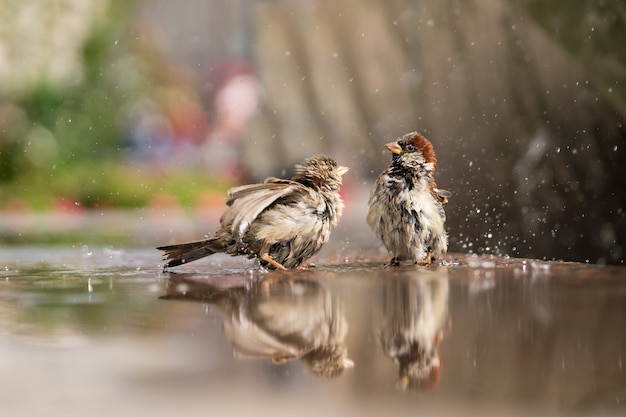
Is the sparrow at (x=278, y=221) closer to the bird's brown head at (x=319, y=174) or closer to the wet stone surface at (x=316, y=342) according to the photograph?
the bird's brown head at (x=319, y=174)

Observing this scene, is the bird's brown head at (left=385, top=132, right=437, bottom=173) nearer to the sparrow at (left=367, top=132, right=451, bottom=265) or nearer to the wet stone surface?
the sparrow at (left=367, top=132, right=451, bottom=265)

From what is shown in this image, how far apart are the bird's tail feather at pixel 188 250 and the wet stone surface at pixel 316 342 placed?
3.4 inches

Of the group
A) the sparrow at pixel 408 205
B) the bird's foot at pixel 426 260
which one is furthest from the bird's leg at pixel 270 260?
the bird's foot at pixel 426 260

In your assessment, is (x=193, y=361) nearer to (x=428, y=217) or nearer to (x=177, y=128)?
(x=428, y=217)

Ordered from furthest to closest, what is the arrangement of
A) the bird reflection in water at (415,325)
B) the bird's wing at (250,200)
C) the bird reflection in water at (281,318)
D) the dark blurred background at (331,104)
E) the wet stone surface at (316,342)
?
1. the dark blurred background at (331,104)
2. the bird's wing at (250,200)
3. the bird reflection in water at (281,318)
4. the bird reflection in water at (415,325)
5. the wet stone surface at (316,342)

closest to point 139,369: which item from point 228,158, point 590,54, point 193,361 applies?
point 193,361

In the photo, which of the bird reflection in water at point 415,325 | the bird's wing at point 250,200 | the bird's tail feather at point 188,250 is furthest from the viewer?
the bird's tail feather at point 188,250

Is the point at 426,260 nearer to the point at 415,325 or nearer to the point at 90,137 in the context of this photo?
the point at 415,325

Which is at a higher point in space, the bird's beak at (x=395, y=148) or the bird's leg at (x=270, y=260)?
the bird's beak at (x=395, y=148)

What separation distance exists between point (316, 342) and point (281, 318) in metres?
0.35

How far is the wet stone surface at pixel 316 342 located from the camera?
179 cm

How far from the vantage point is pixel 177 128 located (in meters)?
11.6

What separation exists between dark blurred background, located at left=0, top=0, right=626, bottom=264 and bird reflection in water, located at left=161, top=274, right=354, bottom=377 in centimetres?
182

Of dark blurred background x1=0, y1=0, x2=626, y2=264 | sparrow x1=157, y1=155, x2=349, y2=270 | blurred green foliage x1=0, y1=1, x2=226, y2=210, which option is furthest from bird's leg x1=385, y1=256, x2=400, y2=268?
blurred green foliage x1=0, y1=1, x2=226, y2=210
